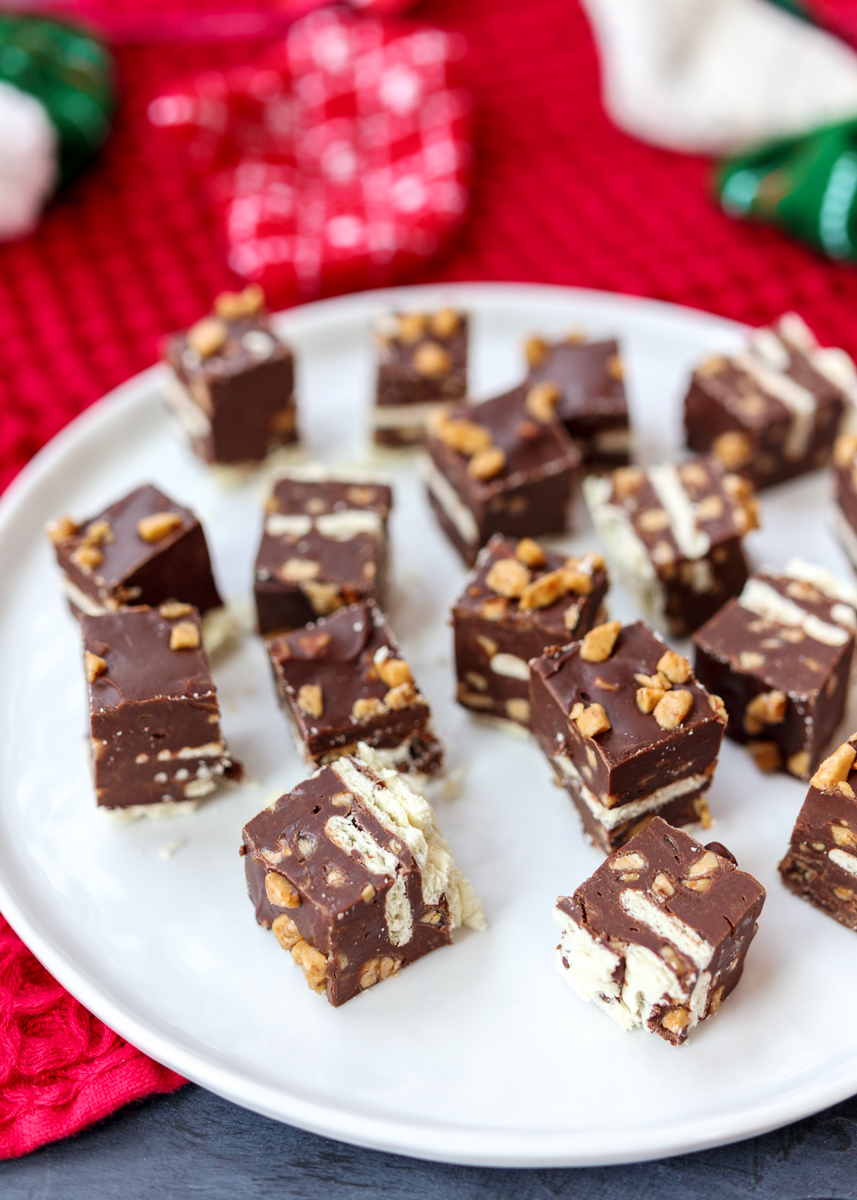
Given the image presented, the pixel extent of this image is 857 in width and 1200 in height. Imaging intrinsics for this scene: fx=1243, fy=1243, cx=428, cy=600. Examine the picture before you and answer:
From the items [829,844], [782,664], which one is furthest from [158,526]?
[829,844]

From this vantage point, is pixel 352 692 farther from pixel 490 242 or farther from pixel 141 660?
pixel 490 242

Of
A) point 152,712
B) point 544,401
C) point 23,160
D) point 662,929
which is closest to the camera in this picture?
point 662,929

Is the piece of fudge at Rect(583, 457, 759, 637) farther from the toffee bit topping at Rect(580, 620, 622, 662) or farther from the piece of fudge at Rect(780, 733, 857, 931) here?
the piece of fudge at Rect(780, 733, 857, 931)

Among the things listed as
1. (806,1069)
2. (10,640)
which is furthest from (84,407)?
(806,1069)

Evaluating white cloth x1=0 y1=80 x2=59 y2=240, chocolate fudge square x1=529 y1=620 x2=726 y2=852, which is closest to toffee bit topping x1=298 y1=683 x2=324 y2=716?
chocolate fudge square x1=529 y1=620 x2=726 y2=852

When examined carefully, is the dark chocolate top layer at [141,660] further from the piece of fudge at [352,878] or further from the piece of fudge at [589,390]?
the piece of fudge at [589,390]
